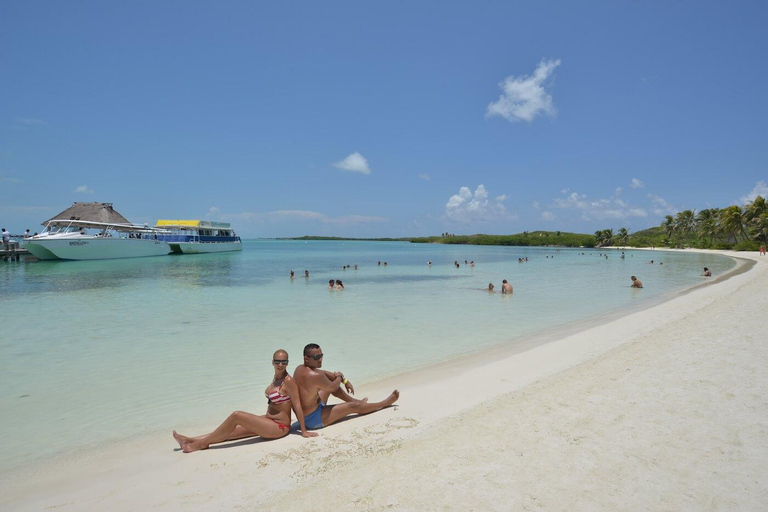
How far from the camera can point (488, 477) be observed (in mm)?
3773

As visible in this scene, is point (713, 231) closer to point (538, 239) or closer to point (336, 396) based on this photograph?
point (538, 239)

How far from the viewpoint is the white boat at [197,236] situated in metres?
60.5

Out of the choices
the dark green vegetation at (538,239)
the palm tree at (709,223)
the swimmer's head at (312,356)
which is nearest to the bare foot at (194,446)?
the swimmer's head at (312,356)

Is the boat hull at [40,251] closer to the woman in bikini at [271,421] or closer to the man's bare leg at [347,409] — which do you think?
the woman in bikini at [271,421]

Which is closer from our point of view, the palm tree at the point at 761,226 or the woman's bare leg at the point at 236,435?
the woman's bare leg at the point at 236,435

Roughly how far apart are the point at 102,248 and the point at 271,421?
53.0 m

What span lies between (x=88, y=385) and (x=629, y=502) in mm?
8683

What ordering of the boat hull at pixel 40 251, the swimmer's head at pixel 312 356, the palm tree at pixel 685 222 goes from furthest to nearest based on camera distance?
the palm tree at pixel 685 222, the boat hull at pixel 40 251, the swimmer's head at pixel 312 356

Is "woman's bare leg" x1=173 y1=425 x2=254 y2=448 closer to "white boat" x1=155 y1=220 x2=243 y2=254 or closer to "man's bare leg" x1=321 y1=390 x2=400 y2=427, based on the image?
"man's bare leg" x1=321 y1=390 x2=400 y2=427

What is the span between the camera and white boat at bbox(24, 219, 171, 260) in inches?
1682

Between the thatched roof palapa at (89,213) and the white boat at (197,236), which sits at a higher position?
the thatched roof palapa at (89,213)

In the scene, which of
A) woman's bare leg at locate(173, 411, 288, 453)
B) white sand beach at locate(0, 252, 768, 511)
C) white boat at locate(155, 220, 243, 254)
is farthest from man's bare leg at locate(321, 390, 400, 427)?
white boat at locate(155, 220, 243, 254)

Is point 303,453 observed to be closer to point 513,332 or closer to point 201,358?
point 201,358

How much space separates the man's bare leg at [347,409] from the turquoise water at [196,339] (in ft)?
6.12
